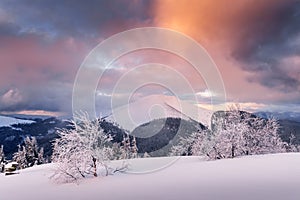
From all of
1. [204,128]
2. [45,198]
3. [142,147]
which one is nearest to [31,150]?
[142,147]

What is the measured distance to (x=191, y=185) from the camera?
1692cm

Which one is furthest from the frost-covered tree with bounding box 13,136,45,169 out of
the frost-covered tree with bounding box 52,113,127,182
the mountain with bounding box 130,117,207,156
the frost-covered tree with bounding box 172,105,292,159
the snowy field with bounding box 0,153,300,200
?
the frost-covered tree with bounding box 52,113,127,182

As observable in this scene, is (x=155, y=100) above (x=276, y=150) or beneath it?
above

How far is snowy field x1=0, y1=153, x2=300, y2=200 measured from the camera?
14320mm

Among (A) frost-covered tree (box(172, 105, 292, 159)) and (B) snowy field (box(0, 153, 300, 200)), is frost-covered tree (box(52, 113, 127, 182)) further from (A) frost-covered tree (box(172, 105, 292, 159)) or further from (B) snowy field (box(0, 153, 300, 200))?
(A) frost-covered tree (box(172, 105, 292, 159))

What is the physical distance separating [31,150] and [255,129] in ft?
165

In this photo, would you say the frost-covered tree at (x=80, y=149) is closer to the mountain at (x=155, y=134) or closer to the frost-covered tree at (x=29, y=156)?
the frost-covered tree at (x=29, y=156)

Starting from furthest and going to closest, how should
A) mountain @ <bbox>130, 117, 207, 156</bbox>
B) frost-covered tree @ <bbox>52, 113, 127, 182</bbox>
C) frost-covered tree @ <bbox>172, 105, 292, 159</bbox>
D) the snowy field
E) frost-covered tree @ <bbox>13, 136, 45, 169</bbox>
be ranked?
mountain @ <bbox>130, 117, 207, 156</bbox>
frost-covered tree @ <bbox>13, 136, 45, 169</bbox>
frost-covered tree @ <bbox>172, 105, 292, 159</bbox>
frost-covered tree @ <bbox>52, 113, 127, 182</bbox>
the snowy field

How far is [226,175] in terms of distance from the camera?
19359 millimetres

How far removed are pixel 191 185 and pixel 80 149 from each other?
8.59 meters

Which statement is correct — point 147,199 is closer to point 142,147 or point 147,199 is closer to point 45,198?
point 45,198

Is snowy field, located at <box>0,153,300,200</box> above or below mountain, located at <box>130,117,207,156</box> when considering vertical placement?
below

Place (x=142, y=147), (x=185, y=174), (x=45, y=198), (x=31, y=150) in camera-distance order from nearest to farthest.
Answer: (x=45, y=198) < (x=185, y=174) < (x=31, y=150) < (x=142, y=147)

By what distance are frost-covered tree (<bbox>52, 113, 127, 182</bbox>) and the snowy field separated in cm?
119
